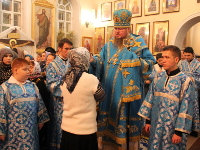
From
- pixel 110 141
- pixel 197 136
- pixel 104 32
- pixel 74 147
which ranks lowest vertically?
pixel 197 136

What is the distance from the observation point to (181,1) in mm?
8844

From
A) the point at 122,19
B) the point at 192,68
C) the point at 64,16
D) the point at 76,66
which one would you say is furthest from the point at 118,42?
the point at 64,16

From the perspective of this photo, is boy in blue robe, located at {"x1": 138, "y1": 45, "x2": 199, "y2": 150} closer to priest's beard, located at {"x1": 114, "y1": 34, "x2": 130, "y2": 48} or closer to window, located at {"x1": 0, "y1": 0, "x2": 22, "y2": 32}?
priest's beard, located at {"x1": 114, "y1": 34, "x2": 130, "y2": 48}

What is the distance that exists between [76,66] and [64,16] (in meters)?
9.44

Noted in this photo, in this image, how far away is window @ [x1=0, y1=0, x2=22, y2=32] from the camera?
8.64 m

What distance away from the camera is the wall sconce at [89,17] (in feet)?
37.7

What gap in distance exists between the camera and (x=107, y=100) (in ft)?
9.49

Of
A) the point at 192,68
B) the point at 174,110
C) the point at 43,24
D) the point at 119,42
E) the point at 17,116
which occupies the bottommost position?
the point at 17,116

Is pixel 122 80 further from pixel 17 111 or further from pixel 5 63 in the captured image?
pixel 5 63

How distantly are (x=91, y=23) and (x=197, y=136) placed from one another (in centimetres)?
846

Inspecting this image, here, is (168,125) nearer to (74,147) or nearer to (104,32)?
(74,147)

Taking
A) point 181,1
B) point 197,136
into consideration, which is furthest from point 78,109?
point 181,1

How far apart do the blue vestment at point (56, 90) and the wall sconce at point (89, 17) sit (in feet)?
28.9

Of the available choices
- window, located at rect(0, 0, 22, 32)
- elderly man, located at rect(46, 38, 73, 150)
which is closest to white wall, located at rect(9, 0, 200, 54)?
window, located at rect(0, 0, 22, 32)
